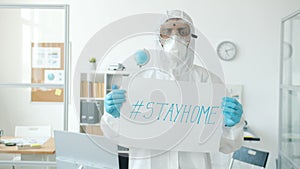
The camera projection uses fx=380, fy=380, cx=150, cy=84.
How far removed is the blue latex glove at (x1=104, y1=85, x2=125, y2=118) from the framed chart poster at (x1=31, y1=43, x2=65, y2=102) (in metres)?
1.20

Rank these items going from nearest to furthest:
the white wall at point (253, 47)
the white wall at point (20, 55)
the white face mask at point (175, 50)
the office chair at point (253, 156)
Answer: the white face mask at point (175, 50) < the white wall at point (20, 55) < the office chair at point (253, 156) < the white wall at point (253, 47)

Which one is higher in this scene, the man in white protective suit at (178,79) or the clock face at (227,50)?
the clock face at (227,50)

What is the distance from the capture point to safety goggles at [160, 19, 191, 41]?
5.41 ft

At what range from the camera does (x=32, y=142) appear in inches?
111

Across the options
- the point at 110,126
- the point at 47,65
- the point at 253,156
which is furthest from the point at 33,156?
the point at 253,156

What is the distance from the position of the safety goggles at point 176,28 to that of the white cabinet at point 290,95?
2157mm

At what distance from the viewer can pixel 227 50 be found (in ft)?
14.3

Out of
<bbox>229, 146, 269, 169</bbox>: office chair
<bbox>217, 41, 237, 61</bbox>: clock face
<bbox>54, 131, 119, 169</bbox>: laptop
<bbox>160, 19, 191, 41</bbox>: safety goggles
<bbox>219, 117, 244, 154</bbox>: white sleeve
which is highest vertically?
<bbox>217, 41, 237, 61</bbox>: clock face

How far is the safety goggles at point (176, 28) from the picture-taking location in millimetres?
1648

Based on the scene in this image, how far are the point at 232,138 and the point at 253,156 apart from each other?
160 centimetres

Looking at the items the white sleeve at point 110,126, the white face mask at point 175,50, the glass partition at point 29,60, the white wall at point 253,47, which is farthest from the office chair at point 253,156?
the white sleeve at point 110,126

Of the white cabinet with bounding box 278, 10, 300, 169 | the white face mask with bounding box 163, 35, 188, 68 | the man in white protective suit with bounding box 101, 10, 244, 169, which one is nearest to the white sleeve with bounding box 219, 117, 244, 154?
the man in white protective suit with bounding box 101, 10, 244, 169

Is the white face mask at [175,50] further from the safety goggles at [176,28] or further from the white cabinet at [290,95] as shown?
the white cabinet at [290,95]

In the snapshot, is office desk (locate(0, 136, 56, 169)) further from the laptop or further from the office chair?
the office chair
